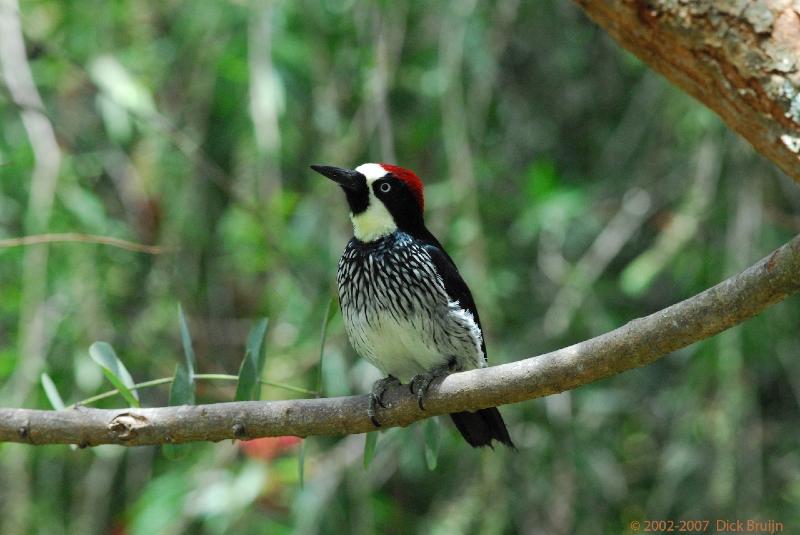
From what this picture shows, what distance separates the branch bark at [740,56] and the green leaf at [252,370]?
1.17 m

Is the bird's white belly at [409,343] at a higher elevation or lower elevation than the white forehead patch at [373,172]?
lower

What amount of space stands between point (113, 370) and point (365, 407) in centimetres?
65

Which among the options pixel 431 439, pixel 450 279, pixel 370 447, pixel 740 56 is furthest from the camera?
pixel 450 279

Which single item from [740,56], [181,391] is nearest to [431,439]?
[181,391]

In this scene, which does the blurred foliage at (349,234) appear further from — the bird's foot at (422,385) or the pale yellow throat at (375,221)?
the bird's foot at (422,385)

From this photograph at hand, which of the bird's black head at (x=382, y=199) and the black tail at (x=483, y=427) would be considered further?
the bird's black head at (x=382, y=199)

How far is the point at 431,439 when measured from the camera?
2672mm

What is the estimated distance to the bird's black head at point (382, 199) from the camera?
10.7 ft

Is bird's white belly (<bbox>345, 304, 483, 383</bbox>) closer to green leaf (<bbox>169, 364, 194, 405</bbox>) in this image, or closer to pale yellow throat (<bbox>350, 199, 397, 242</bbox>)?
pale yellow throat (<bbox>350, 199, 397, 242</bbox>)

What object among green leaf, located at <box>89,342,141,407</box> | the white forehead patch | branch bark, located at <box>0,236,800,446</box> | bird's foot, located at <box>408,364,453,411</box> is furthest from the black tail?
green leaf, located at <box>89,342,141,407</box>

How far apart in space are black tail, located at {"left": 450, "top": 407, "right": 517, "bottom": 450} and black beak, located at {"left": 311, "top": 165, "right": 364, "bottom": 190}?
0.82 metres

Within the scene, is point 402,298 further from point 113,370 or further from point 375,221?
point 113,370

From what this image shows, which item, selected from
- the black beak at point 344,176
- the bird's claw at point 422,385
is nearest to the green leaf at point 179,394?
the bird's claw at point 422,385

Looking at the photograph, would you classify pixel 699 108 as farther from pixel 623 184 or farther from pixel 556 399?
pixel 556 399
